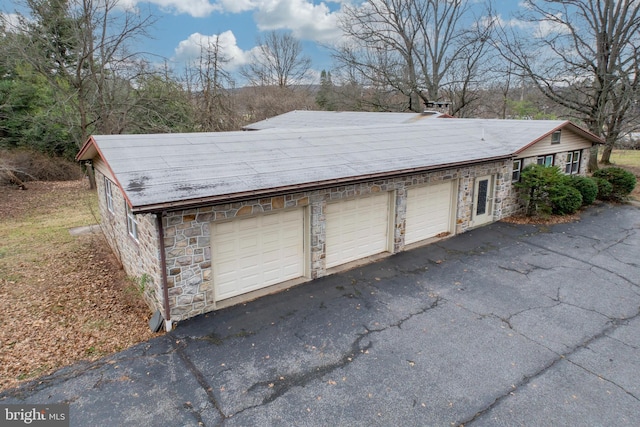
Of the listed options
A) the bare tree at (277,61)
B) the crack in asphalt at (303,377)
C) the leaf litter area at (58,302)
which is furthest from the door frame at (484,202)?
the bare tree at (277,61)

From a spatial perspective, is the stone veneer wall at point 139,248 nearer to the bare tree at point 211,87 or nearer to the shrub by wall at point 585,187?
the bare tree at point 211,87

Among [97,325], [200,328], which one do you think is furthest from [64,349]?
[200,328]

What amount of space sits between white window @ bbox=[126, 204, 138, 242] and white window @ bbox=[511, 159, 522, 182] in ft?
41.6

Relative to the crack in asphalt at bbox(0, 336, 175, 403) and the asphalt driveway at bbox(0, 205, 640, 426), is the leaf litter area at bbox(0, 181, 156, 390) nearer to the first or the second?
the crack in asphalt at bbox(0, 336, 175, 403)

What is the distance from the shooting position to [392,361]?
241 inches

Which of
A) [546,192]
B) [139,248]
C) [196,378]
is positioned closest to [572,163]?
[546,192]

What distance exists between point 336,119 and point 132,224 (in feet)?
56.3

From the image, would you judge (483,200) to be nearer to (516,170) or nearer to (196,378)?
(516,170)

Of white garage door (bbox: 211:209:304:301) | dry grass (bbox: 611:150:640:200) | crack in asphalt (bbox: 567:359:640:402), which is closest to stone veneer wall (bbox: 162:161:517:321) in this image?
white garage door (bbox: 211:209:304:301)

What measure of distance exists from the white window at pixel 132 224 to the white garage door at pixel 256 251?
1960 mm

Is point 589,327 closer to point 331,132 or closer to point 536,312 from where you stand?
point 536,312

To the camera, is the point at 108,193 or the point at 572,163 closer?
the point at 108,193

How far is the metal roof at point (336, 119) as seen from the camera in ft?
68.2

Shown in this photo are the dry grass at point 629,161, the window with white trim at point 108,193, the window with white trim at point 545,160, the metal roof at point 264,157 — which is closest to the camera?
the metal roof at point 264,157
